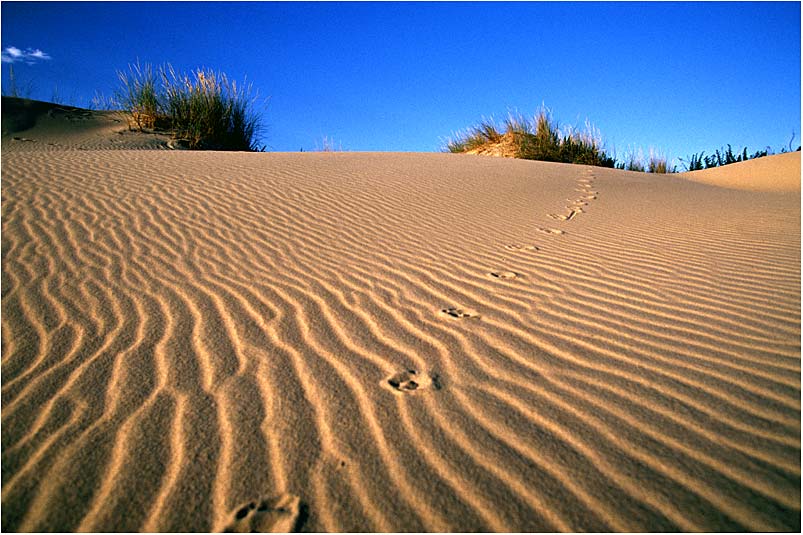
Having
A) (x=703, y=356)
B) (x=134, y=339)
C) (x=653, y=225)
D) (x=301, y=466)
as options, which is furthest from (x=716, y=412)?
(x=653, y=225)

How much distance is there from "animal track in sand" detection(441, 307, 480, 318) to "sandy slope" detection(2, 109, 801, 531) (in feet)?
0.14

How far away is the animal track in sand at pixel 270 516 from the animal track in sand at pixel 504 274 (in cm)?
242

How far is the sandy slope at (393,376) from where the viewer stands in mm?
1533

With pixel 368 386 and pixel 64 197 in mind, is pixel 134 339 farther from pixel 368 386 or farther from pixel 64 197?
pixel 64 197

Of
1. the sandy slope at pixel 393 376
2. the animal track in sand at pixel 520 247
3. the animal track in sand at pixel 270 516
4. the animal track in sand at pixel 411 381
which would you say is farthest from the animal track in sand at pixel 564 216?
the animal track in sand at pixel 270 516

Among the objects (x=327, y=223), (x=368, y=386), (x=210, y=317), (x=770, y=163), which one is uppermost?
(x=770, y=163)

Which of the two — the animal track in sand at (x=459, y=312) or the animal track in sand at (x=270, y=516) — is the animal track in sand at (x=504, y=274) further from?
the animal track in sand at (x=270, y=516)

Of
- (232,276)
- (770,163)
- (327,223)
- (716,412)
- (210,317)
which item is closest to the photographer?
(716,412)

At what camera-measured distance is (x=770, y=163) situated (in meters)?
9.70

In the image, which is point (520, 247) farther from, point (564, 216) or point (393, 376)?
point (393, 376)

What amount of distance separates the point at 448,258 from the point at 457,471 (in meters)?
2.52

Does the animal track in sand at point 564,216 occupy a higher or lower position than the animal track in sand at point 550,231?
higher

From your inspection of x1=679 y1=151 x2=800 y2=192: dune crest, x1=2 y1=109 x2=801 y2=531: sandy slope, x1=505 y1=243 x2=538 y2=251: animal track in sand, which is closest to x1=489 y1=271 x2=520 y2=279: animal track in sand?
x1=2 y1=109 x2=801 y2=531: sandy slope

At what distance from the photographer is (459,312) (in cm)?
295
